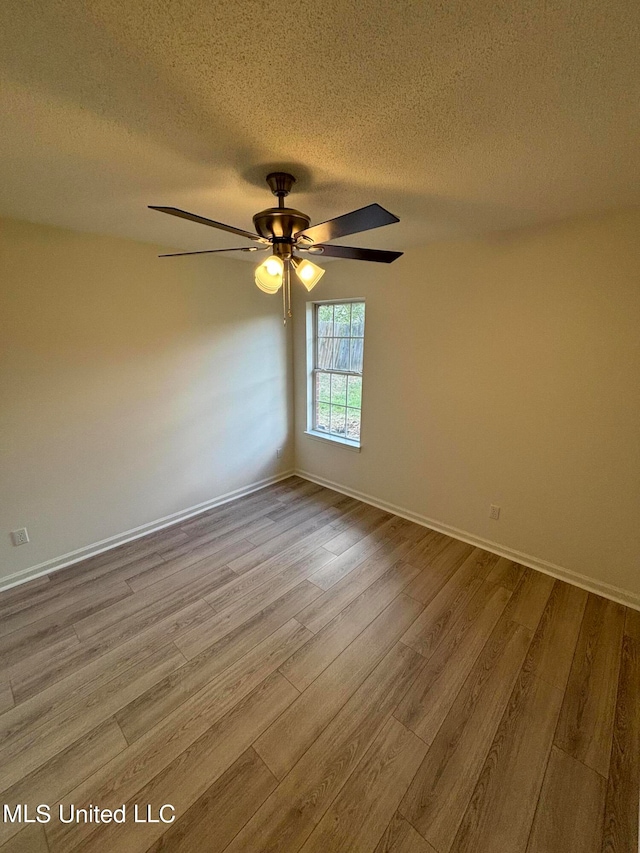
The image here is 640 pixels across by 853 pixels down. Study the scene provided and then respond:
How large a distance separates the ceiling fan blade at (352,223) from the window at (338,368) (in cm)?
193

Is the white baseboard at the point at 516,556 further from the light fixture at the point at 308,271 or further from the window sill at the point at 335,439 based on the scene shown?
the light fixture at the point at 308,271

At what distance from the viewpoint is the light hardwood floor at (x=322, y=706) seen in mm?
1189

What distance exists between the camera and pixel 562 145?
1247 millimetres

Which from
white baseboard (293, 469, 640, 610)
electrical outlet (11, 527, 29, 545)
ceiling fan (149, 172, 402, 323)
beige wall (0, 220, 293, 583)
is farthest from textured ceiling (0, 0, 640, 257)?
white baseboard (293, 469, 640, 610)

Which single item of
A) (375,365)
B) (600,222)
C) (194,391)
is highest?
(600,222)

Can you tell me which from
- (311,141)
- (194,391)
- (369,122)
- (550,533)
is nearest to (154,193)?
(311,141)

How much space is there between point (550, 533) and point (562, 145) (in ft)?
7.56

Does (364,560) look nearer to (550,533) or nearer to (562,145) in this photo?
(550,533)

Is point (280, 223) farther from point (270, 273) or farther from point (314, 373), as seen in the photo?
point (314, 373)

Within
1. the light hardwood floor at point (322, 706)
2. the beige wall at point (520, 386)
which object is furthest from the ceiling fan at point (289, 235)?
the light hardwood floor at point (322, 706)

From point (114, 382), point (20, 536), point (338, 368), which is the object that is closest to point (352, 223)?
point (114, 382)

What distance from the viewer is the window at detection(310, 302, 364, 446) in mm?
3389

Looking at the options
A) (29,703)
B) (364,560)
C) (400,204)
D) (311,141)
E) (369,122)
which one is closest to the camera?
(369,122)

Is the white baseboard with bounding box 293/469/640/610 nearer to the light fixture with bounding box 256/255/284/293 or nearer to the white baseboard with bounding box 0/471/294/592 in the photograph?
the white baseboard with bounding box 0/471/294/592
